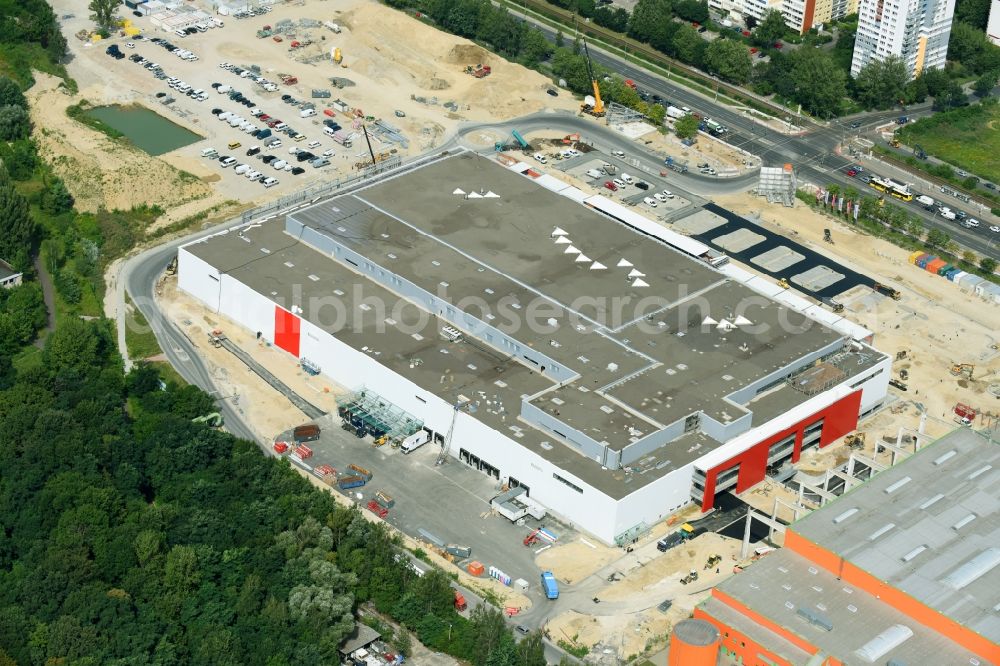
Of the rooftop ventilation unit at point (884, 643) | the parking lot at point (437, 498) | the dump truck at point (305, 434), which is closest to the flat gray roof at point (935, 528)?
the rooftop ventilation unit at point (884, 643)

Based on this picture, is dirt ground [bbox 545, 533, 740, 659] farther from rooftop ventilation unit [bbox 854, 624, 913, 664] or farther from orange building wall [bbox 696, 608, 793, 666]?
rooftop ventilation unit [bbox 854, 624, 913, 664]

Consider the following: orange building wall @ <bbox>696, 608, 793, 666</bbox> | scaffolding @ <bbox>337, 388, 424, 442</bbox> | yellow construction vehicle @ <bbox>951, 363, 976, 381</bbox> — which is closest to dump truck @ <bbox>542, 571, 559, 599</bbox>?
orange building wall @ <bbox>696, 608, 793, 666</bbox>

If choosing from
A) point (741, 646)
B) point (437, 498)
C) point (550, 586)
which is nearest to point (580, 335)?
point (437, 498)

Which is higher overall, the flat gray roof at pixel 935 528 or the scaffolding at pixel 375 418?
the flat gray roof at pixel 935 528

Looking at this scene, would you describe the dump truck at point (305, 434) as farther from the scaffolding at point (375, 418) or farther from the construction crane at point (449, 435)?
the construction crane at point (449, 435)

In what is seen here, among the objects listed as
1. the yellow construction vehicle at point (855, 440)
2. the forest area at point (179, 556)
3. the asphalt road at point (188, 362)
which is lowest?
the yellow construction vehicle at point (855, 440)

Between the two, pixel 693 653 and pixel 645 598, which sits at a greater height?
pixel 693 653

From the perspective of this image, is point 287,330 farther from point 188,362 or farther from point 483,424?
point 483,424
